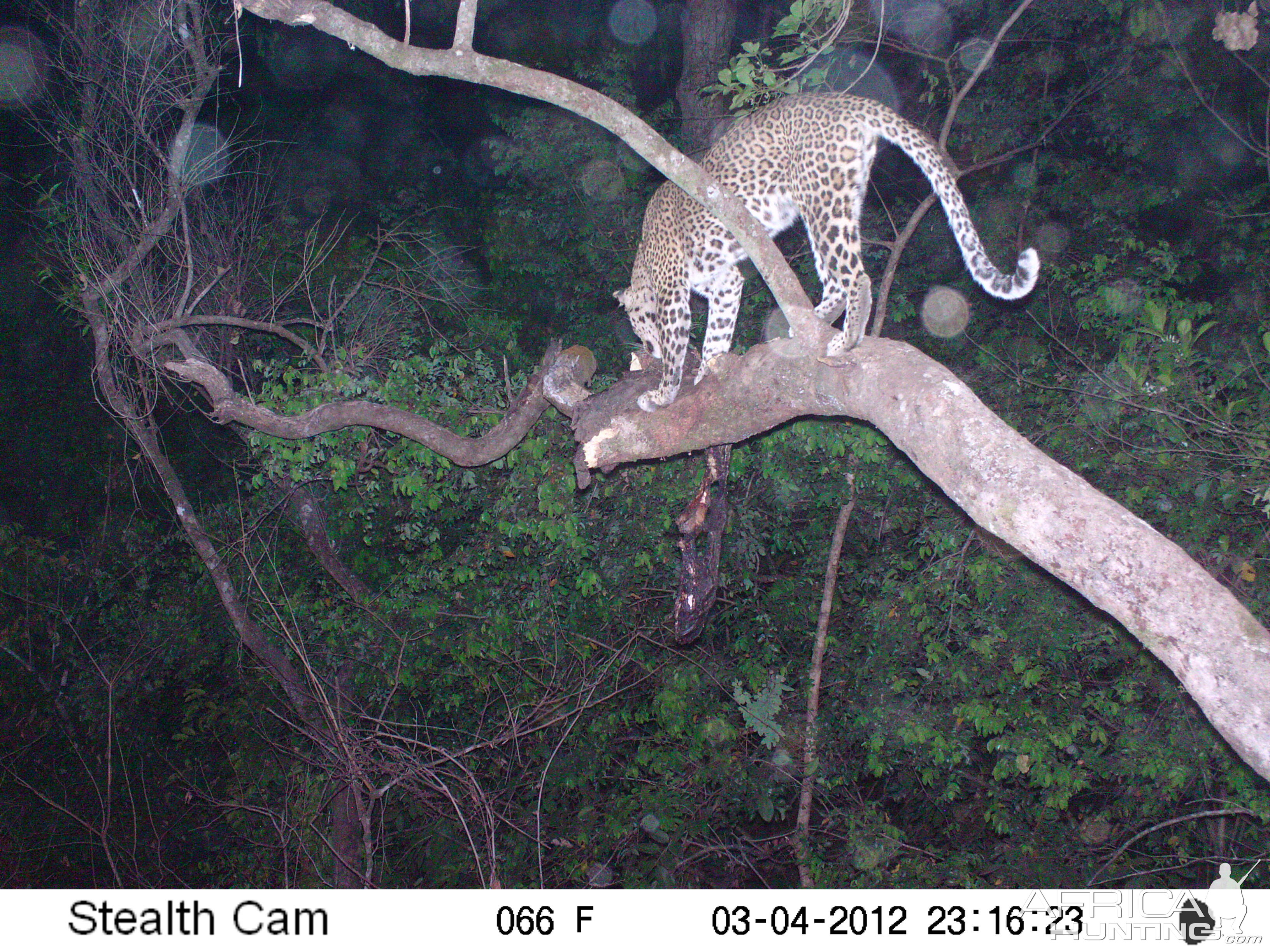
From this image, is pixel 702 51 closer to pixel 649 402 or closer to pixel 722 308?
pixel 722 308

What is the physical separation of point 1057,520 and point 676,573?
486 cm

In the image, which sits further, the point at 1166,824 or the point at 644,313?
the point at 644,313

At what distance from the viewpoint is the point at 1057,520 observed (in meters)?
2.16

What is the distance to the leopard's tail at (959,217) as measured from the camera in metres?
3.60

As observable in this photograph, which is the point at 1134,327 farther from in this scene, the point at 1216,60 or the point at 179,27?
the point at 179,27

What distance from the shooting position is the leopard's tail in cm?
360

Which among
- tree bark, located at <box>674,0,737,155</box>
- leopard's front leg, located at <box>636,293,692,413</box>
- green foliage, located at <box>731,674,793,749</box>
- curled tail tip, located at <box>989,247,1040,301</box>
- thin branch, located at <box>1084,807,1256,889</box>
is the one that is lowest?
thin branch, located at <box>1084,807,1256,889</box>

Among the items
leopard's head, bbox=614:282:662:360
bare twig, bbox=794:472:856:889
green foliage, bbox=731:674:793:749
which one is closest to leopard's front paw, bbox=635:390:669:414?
leopard's head, bbox=614:282:662:360

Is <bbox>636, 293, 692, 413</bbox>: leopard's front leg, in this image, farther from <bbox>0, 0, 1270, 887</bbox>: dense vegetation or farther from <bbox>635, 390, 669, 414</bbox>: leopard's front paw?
<bbox>0, 0, 1270, 887</bbox>: dense vegetation

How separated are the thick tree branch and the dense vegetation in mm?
1519

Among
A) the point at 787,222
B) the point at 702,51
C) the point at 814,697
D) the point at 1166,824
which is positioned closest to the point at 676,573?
the point at 814,697

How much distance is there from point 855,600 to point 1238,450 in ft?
9.84

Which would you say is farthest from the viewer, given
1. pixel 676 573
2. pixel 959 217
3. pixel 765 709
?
pixel 676 573
